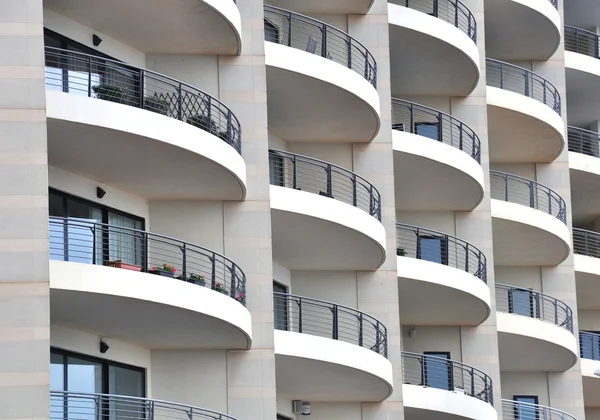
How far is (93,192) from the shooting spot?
35812 mm

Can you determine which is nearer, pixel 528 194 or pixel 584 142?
pixel 528 194

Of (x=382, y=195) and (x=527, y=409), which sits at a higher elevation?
(x=382, y=195)

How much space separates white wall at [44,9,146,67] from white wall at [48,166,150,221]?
293 cm

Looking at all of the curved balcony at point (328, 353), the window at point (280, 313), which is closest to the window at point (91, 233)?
the curved balcony at point (328, 353)

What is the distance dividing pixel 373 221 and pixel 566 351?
39.2ft

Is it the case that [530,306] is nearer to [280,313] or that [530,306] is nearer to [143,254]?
[280,313]

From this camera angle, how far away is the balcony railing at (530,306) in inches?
2071

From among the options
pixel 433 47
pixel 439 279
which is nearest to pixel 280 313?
pixel 439 279

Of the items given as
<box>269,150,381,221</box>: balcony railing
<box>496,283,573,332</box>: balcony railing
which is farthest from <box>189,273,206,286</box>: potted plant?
<box>496,283,573,332</box>: balcony railing

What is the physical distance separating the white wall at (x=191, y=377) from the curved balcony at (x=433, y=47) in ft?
41.6

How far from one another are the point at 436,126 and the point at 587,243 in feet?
36.4

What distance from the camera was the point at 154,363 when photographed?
121ft

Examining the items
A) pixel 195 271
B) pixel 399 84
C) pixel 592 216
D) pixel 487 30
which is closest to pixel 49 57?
pixel 195 271

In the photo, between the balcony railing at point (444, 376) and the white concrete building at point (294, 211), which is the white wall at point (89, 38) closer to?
the white concrete building at point (294, 211)
